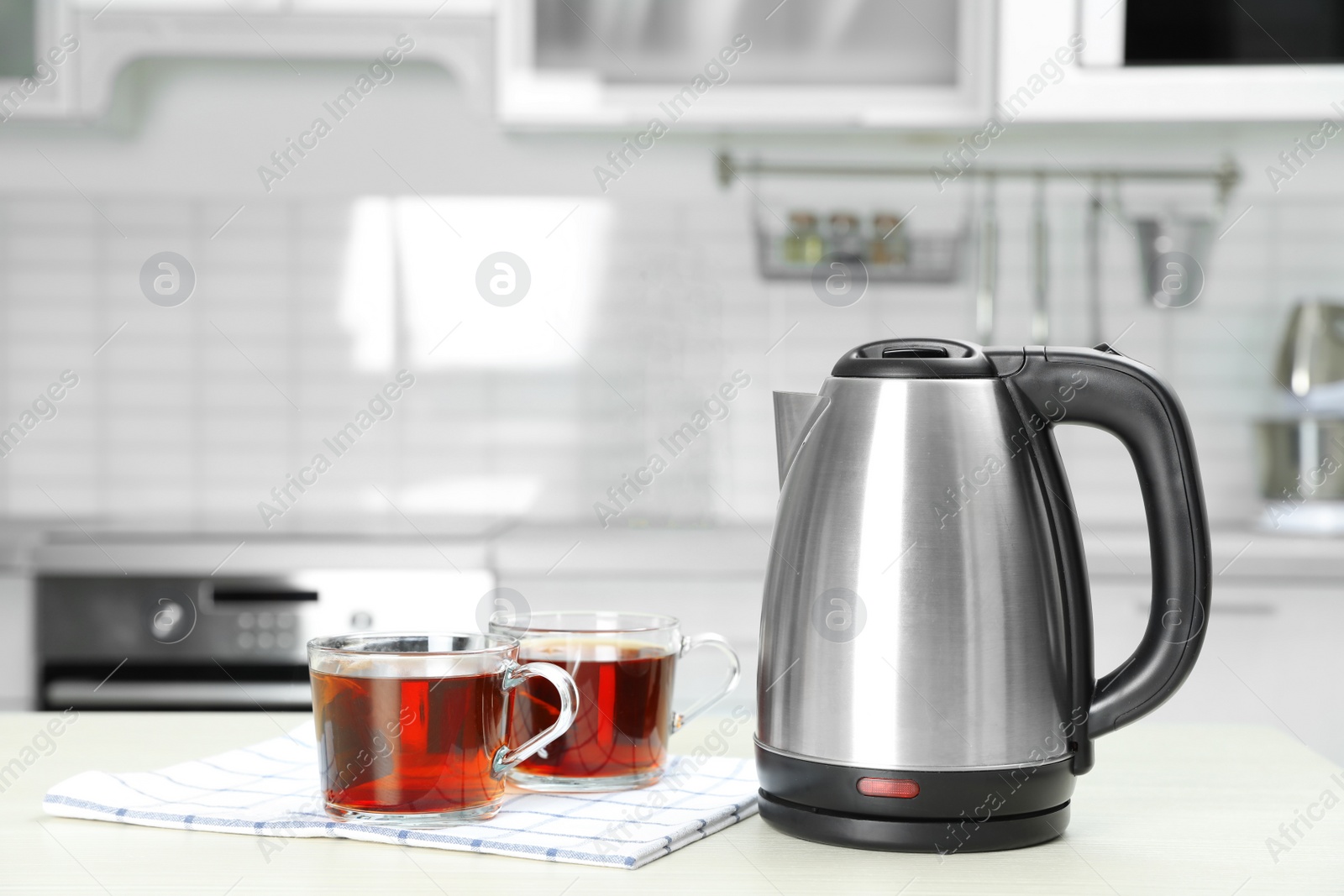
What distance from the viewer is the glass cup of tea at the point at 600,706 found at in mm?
669

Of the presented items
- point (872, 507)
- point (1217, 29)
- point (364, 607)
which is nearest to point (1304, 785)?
point (872, 507)

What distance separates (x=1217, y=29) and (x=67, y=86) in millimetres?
1893

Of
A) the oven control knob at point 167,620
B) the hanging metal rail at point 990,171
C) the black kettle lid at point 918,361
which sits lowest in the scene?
the oven control knob at point 167,620

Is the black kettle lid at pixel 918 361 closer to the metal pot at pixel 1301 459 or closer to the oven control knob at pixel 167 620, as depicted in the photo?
the oven control knob at pixel 167 620

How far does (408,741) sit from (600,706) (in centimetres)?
11

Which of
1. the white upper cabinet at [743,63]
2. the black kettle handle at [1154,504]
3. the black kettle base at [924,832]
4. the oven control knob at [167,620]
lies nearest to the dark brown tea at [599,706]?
the black kettle base at [924,832]

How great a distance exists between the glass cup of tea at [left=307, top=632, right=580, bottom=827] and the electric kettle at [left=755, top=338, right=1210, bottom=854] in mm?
129

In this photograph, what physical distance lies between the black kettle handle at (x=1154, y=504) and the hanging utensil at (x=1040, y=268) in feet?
6.25

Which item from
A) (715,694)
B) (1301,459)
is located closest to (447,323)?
(1301,459)

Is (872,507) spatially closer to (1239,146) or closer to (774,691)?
(774,691)

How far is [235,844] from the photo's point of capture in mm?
591

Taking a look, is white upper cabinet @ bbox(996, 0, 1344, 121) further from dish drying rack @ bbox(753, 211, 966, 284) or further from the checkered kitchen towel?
the checkered kitchen towel

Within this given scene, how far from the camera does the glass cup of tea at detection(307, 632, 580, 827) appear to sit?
588 millimetres

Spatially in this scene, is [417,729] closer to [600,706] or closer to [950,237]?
[600,706]
